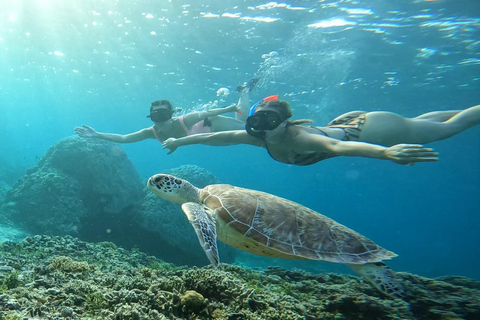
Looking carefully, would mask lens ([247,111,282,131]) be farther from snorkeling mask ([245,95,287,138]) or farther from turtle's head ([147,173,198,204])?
turtle's head ([147,173,198,204])

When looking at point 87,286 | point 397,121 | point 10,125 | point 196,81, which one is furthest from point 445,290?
point 10,125

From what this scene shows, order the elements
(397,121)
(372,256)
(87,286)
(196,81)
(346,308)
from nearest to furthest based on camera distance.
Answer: (87,286) → (346,308) → (372,256) → (397,121) → (196,81)

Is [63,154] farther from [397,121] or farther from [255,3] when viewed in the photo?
[397,121]

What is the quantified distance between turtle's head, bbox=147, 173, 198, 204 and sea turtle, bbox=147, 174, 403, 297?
0.02 metres

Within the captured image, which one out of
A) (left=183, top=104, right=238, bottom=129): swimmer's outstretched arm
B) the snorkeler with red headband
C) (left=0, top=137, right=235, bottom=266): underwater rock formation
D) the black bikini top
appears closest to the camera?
the snorkeler with red headband

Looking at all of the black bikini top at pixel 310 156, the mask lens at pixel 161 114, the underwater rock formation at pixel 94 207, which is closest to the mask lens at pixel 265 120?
the black bikini top at pixel 310 156

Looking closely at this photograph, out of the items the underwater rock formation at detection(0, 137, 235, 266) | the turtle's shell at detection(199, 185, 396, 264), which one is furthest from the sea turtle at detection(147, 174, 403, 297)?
the underwater rock formation at detection(0, 137, 235, 266)

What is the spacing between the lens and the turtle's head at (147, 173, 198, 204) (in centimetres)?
373

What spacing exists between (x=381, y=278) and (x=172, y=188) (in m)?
3.31

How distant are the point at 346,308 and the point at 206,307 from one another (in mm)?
1687

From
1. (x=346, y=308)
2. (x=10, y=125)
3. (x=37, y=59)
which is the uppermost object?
(x=10, y=125)

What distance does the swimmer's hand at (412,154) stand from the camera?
287 cm

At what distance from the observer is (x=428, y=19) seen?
10.2 m

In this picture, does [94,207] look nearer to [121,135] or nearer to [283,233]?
[121,135]
